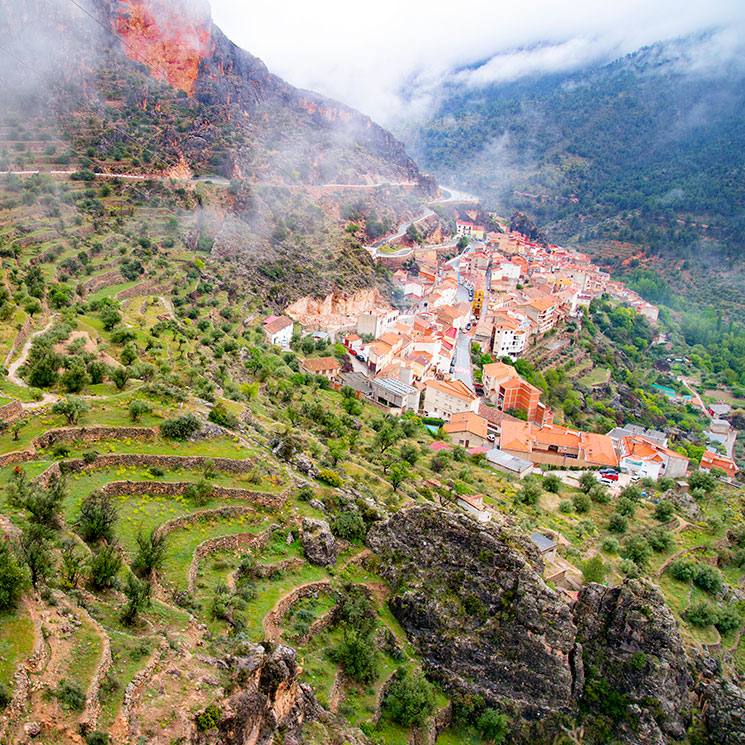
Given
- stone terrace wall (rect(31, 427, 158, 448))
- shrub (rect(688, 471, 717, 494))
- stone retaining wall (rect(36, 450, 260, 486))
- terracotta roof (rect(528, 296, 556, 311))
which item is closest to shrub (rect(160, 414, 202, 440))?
stone terrace wall (rect(31, 427, 158, 448))

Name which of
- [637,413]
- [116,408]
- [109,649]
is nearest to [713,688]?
[109,649]

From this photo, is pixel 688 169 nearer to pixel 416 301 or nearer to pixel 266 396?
pixel 416 301

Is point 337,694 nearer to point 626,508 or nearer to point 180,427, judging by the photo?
point 180,427

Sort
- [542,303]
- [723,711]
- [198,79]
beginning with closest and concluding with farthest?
[723,711], [542,303], [198,79]

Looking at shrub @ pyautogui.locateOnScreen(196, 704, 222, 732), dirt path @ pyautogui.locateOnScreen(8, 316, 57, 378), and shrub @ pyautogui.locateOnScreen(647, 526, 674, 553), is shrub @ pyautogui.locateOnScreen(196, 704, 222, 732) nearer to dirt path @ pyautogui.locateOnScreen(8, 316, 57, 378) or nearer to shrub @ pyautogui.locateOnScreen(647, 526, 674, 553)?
dirt path @ pyautogui.locateOnScreen(8, 316, 57, 378)

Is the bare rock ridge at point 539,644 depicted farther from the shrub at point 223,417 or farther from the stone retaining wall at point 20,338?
the stone retaining wall at point 20,338

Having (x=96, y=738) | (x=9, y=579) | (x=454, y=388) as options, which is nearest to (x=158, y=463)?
(x=9, y=579)
